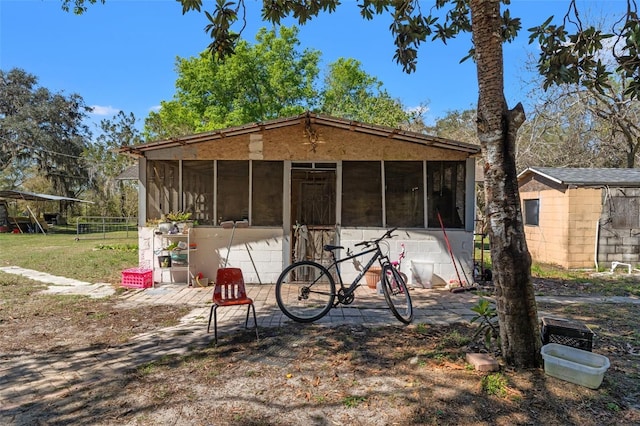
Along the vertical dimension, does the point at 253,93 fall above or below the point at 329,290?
above

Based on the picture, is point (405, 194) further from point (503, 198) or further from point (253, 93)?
point (253, 93)

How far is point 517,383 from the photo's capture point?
2633 mm

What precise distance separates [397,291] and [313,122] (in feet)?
10.2

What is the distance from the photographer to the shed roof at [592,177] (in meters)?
8.57

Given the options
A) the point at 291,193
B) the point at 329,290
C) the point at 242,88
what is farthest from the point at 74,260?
the point at 242,88

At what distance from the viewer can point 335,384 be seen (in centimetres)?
271

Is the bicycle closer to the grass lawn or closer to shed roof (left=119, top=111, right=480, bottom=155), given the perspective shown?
shed roof (left=119, top=111, right=480, bottom=155)

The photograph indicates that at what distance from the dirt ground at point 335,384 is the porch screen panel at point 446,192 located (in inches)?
106

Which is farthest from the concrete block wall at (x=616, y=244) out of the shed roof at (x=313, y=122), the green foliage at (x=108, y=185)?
the green foliage at (x=108, y=185)

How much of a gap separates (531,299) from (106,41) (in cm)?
980

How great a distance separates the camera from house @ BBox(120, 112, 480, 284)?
6293 millimetres

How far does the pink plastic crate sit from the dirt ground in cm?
200

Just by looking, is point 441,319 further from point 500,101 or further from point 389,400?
point 500,101

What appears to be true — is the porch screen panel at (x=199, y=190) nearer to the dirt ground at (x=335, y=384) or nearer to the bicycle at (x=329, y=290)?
the bicycle at (x=329, y=290)
